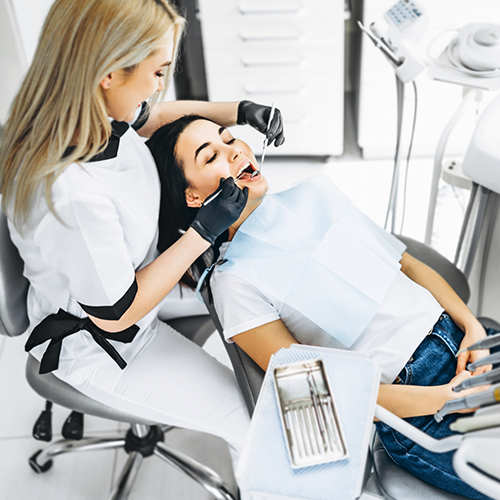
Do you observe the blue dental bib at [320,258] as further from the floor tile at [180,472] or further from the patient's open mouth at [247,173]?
the floor tile at [180,472]

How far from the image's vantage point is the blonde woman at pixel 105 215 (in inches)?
35.0

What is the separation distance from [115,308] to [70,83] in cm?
42

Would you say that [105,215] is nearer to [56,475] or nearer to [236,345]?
[236,345]

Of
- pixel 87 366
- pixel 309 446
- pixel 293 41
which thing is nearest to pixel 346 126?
pixel 293 41

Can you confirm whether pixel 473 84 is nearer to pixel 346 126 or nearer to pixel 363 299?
pixel 363 299

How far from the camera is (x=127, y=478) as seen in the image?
1.51 meters

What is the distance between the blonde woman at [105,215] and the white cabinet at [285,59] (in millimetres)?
1358

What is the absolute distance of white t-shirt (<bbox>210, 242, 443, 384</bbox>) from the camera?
3.48 feet

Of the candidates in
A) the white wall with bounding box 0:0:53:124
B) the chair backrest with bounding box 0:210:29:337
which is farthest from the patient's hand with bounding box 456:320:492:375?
the white wall with bounding box 0:0:53:124

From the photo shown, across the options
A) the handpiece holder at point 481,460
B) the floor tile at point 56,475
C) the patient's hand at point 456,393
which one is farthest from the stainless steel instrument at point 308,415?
the floor tile at point 56,475

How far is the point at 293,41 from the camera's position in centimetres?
246

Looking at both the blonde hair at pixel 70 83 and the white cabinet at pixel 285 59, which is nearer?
the blonde hair at pixel 70 83

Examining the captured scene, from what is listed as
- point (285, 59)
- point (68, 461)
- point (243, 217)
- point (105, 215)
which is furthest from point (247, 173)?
point (285, 59)

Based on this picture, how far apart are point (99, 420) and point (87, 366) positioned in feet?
2.23
